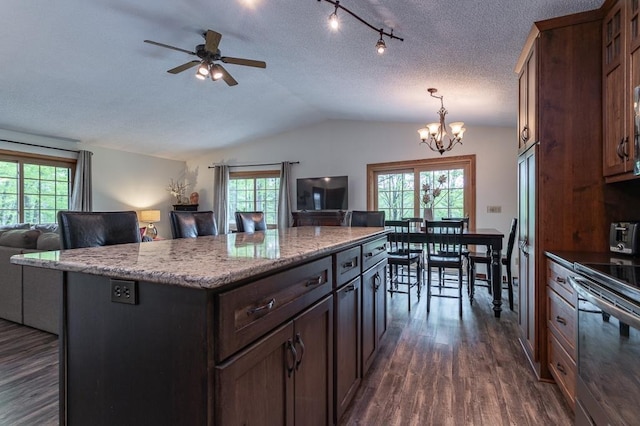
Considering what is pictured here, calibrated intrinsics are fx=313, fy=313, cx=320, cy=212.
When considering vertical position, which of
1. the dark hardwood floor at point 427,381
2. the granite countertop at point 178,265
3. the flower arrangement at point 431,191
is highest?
the flower arrangement at point 431,191

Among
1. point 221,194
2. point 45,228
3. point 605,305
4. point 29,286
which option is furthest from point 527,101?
point 221,194

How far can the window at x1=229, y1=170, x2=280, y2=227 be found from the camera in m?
7.19

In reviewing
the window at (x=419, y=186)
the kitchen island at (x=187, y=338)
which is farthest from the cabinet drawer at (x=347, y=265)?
the window at (x=419, y=186)

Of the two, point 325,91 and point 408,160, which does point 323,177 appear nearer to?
point 408,160

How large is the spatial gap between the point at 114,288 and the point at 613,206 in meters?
2.62

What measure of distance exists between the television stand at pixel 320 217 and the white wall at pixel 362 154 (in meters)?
0.34

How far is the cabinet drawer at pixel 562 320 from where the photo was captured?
1.60 m

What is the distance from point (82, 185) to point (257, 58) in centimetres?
428

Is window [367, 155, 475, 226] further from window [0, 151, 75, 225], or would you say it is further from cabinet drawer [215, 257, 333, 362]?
window [0, 151, 75, 225]

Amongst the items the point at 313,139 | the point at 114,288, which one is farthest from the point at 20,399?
the point at 313,139

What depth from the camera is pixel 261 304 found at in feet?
3.17

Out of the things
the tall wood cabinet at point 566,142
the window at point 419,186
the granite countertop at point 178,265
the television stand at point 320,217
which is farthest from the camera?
the television stand at point 320,217

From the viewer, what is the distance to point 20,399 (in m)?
1.84

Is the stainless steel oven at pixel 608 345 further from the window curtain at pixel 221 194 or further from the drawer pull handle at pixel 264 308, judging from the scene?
the window curtain at pixel 221 194
